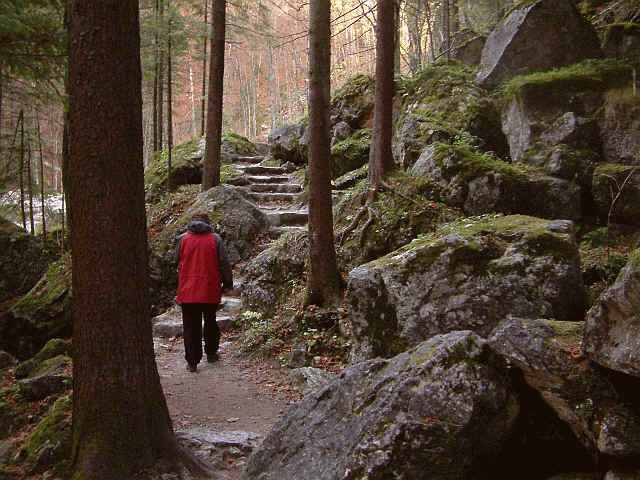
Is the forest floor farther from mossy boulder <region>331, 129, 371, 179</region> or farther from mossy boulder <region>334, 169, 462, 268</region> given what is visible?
mossy boulder <region>331, 129, 371, 179</region>

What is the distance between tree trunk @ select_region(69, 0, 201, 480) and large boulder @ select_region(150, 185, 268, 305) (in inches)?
275

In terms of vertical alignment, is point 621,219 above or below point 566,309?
above

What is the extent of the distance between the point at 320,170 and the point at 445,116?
454 cm

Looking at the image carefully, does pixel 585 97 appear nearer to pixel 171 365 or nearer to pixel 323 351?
pixel 323 351

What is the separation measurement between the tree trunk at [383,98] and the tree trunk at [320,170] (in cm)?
197

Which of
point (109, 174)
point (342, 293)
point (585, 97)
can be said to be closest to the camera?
point (109, 174)

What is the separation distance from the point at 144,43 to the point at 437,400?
16227 millimetres

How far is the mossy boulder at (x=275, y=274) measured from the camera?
28.9 ft

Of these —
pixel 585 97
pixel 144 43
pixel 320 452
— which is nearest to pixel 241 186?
pixel 144 43

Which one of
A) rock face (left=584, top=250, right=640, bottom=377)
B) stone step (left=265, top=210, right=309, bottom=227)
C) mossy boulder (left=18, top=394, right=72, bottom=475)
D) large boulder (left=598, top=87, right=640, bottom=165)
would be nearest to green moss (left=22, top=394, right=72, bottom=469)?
Answer: mossy boulder (left=18, top=394, right=72, bottom=475)

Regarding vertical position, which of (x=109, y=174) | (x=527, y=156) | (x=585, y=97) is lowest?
(x=109, y=174)

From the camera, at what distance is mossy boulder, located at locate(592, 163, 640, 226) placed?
7.24 m

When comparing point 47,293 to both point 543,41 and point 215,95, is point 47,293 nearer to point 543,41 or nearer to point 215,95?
point 215,95

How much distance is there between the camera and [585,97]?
28.7 ft
